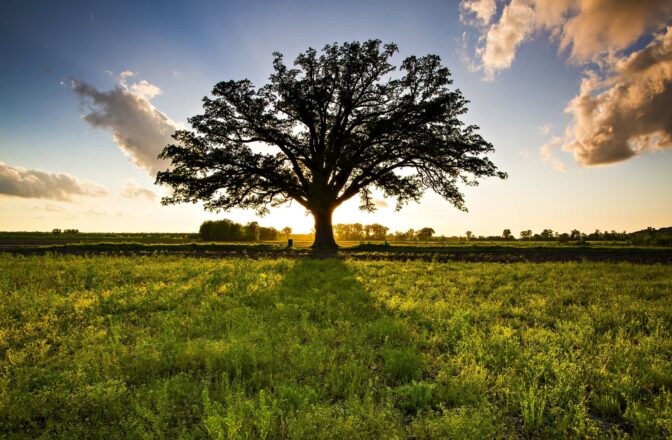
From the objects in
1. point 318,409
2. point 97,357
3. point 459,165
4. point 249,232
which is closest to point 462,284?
point 318,409

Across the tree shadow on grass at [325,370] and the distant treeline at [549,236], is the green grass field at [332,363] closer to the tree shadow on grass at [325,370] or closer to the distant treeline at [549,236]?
the tree shadow on grass at [325,370]

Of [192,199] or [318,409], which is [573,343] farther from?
[192,199]

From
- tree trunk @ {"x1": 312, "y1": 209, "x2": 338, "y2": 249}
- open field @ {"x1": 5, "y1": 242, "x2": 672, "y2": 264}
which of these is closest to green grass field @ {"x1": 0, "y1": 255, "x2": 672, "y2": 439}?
open field @ {"x1": 5, "y1": 242, "x2": 672, "y2": 264}

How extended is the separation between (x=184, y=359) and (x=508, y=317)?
230 inches

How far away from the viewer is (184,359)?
4.20m

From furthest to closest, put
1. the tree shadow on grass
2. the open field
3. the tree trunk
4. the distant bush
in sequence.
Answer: the distant bush < the tree trunk < the open field < the tree shadow on grass

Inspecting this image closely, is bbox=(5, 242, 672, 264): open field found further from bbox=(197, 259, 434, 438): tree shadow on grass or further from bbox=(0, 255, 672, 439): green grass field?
bbox=(197, 259, 434, 438): tree shadow on grass

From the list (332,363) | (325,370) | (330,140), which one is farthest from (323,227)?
(325,370)

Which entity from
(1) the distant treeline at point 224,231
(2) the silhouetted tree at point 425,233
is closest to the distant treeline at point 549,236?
(2) the silhouetted tree at point 425,233

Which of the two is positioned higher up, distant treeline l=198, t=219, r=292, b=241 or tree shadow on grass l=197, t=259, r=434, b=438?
distant treeline l=198, t=219, r=292, b=241

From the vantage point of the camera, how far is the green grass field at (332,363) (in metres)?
2.90

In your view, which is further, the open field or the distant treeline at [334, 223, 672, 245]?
the distant treeline at [334, 223, 672, 245]

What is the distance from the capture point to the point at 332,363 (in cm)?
409

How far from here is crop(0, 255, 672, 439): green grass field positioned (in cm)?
290
